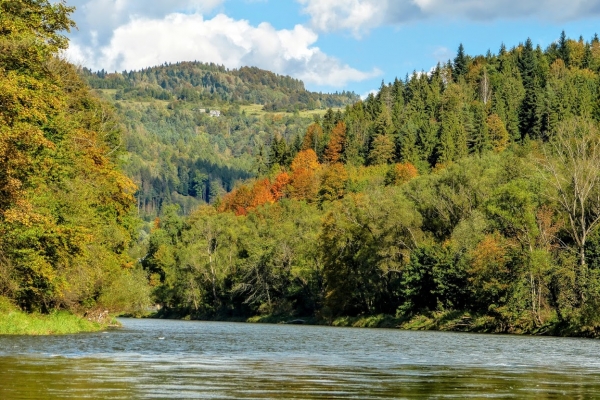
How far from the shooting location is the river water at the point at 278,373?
66.7 feet

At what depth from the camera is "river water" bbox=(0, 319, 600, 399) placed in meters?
20.3

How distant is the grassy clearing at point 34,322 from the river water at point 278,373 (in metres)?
5.97

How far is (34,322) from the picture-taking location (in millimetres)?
49344

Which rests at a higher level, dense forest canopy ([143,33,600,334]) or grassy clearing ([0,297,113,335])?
dense forest canopy ([143,33,600,334])

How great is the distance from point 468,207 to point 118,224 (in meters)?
41.9

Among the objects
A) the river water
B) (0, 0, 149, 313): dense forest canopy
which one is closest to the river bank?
the river water

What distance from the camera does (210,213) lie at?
588 feet

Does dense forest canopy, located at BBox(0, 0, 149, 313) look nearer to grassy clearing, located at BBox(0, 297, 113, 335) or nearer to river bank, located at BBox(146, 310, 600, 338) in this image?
grassy clearing, located at BBox(0, 297, 113, 335)

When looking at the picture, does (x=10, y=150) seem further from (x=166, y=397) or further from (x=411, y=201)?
(x=411, y=201)

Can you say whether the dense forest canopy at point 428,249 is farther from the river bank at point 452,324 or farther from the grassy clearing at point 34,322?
the grassy clearing at point 34,322

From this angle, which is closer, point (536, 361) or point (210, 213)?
point (536, 361)

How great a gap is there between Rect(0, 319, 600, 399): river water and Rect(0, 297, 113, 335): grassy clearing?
597 cm

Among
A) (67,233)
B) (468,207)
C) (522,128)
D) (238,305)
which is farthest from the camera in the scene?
(522,128)

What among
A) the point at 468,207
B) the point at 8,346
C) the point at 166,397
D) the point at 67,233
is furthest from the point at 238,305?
the point at 166,397
